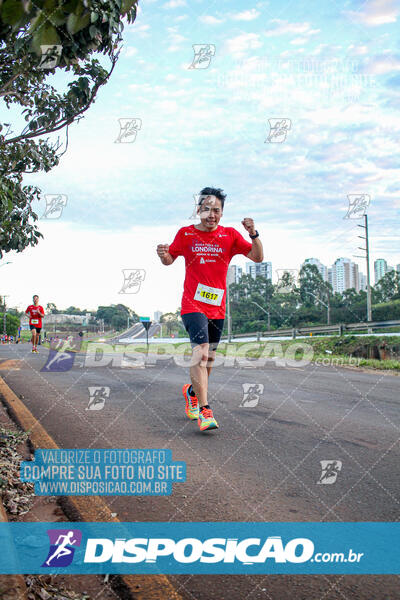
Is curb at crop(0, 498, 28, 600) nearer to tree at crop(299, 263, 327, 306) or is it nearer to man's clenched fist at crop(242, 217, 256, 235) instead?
man's clenched fist at crop(242, 217, 256, 235)

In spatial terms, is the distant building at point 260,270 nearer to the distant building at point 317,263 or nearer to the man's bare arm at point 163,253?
the distant building at point 317,263

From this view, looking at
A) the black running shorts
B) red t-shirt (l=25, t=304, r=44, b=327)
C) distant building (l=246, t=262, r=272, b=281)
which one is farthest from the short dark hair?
distant building (l=246, t=262, r=272, b=281)

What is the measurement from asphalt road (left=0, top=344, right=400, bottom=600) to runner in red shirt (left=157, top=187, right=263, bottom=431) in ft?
2.41

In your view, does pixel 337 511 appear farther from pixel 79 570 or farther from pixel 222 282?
pixel 222 282

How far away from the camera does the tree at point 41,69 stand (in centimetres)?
186

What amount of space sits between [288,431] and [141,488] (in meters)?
1.93

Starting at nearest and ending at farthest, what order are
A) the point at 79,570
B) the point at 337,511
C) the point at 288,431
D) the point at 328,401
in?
the point at 79,570, the point at 337,511, the point at 288,431, the point at 328,401

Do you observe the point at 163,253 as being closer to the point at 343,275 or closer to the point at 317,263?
the point at 317,263

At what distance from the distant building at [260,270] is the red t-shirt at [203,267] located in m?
76.4

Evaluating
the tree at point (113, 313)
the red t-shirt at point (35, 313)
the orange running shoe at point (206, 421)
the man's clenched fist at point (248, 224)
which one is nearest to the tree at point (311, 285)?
the red t-shirt at point (35, 313)

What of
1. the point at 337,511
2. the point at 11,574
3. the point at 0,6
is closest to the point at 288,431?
the point at 337,511

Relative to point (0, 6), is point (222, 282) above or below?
below

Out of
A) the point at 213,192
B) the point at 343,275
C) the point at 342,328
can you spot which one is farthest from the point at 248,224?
the point at 343,275

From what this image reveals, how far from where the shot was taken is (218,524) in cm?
243
